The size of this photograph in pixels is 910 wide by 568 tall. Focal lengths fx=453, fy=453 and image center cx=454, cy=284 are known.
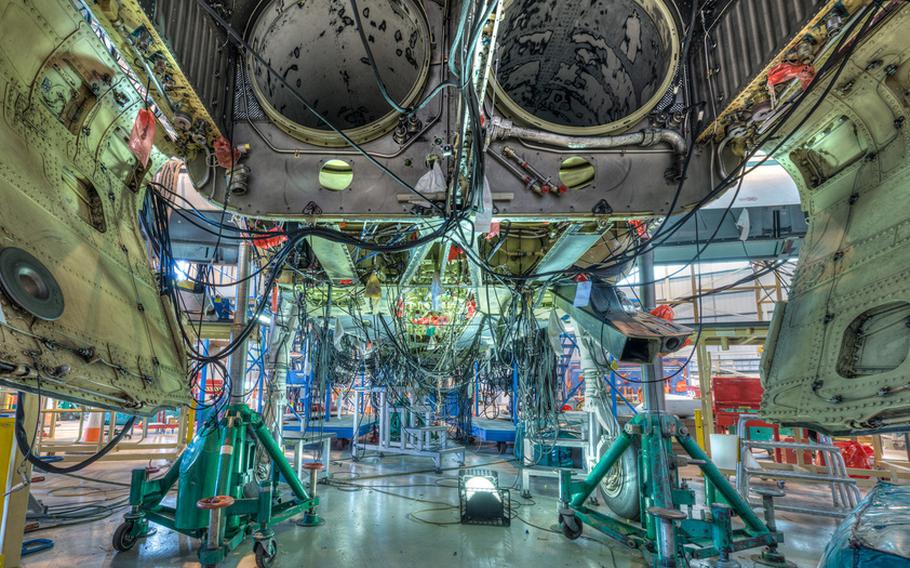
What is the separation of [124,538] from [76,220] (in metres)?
3.38

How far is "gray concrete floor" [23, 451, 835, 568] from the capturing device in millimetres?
4223

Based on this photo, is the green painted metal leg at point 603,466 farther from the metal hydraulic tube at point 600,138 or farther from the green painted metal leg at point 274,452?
the green painted metal leg at point 274,452

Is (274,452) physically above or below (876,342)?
below

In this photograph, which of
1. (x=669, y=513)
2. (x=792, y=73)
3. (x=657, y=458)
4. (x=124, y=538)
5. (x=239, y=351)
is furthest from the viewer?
(x=239, y=351)

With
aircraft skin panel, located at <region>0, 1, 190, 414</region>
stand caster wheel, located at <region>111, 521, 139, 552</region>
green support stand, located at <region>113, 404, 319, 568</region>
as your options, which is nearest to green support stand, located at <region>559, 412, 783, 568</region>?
green support stand, located at <region>113, 404, 319, 568</region>

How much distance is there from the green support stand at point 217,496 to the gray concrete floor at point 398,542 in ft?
0.71

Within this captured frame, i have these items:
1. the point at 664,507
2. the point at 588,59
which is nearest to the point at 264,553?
the point at 664,507

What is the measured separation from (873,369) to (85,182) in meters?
5.03

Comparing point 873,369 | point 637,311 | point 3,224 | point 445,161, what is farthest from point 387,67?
point 873,369

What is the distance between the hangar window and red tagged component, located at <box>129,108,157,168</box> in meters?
4.74

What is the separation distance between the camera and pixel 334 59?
13.7 ft

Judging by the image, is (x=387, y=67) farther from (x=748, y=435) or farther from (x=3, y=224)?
(x=748, y=435)

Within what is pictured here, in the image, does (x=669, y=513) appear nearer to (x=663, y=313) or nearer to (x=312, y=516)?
(x=663, y=313)

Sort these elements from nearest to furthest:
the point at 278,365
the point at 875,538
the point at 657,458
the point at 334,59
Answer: the point at 875,538, the point at 334,59, the point at 657,458, the point at 278,365
